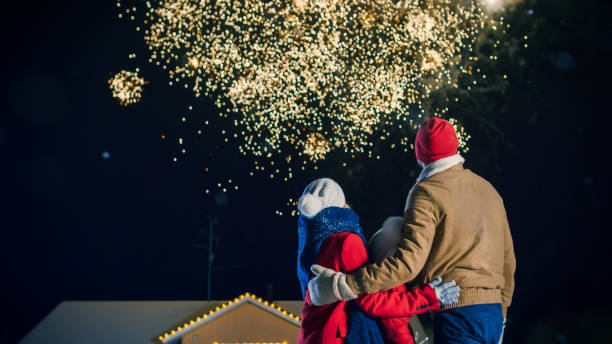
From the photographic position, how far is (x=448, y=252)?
1.88 meters

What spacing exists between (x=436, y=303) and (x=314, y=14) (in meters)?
3.73

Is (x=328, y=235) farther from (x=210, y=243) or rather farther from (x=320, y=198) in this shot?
(x=210, y=243)

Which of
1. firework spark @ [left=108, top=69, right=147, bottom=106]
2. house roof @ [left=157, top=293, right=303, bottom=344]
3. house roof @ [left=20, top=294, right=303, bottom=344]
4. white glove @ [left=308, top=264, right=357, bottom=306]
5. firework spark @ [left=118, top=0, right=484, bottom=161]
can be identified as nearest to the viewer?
white glove @ [left=308, top=264, right=357, bottom=306]

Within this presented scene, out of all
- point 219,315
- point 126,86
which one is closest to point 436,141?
point 219,315

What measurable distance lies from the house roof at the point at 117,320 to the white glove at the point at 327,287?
5.89 feet

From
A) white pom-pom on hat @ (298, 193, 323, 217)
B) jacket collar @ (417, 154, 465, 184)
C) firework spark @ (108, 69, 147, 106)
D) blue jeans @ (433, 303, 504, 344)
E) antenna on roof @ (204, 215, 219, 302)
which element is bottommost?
blue jeans @ (433, 303, 504, 344)

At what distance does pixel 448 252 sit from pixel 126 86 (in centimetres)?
408

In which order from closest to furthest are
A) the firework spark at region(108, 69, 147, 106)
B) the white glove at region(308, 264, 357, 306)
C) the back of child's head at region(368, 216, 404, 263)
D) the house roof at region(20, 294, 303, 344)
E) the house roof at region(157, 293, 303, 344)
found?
1. the white glove at region(308, 264, 357, 306)
2. the back of child's head at region(368, 216, 404, 263)
3. the house roof at region(157, 293, 303, 344)
4. the house roof at region(20, 294, 303, 344)
5. the firework spark at region(108, 69, 147, 106)

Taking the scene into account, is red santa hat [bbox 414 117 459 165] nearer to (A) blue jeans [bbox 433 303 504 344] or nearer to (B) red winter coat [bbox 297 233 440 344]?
(B) red winter coat [bbox 297 233 440 344]

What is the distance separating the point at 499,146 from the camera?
17.3 feet

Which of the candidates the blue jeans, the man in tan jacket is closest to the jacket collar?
the man in tan jacket

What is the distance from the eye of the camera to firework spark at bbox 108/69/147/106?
4965 mm

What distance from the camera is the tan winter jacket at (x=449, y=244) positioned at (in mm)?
1785

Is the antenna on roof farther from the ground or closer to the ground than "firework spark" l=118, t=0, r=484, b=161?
closer to the ground
